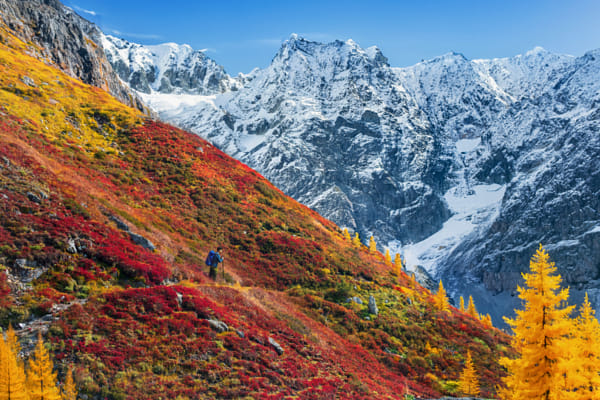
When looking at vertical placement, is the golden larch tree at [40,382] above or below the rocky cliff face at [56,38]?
below

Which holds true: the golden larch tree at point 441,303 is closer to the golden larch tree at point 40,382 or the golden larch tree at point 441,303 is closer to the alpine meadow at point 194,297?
the alpine meadow at point 194,297

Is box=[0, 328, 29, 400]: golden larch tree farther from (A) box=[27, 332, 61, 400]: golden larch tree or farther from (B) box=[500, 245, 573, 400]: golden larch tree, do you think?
(B) box=[500, 245, 573, 400]: golden larch tree

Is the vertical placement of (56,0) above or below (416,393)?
above

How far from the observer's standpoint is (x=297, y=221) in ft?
143

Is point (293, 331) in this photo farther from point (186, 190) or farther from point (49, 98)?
point (49, 98)

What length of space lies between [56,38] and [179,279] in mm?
76058

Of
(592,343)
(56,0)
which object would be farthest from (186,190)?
(56,0)

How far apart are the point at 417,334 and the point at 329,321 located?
299 inches

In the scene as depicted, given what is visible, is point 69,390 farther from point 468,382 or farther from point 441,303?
point 441,303

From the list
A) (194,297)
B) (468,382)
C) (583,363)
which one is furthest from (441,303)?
(194,297)

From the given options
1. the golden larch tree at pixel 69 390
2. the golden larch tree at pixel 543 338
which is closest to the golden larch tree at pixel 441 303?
the golden larch tree at pixel 543 338

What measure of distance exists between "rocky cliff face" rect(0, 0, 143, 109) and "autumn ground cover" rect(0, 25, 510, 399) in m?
25.1

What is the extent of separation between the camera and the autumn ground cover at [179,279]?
14852 millimetres

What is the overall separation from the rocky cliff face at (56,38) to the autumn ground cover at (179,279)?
25.1 meters
